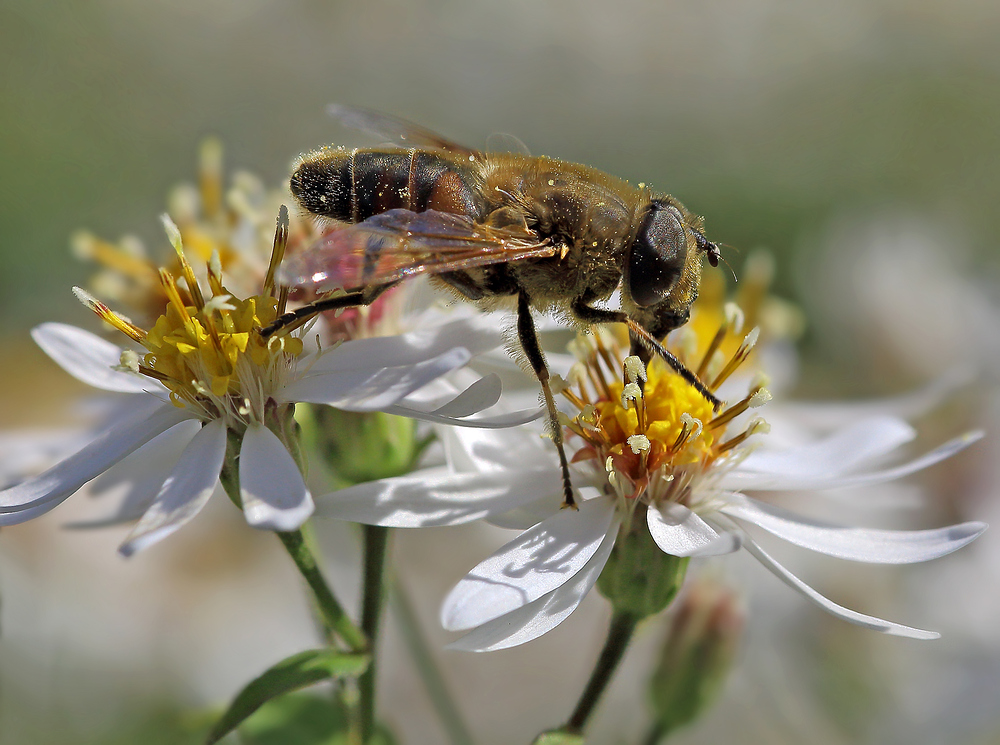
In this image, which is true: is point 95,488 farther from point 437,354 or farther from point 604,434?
point 604,434

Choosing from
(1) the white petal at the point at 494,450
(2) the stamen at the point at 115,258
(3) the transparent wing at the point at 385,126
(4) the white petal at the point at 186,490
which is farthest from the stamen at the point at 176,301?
(2) the stamen at the point at 115,258

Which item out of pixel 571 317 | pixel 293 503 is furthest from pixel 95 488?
pixel 571 317

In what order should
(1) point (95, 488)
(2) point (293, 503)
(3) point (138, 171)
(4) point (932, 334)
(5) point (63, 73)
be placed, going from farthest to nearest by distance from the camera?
1. (5) point (63, 73)
2. (3) point (138, 171)
3. (4) point (932, 334)
4. (1) point (95, 488)
5. (2) point (293, 503)

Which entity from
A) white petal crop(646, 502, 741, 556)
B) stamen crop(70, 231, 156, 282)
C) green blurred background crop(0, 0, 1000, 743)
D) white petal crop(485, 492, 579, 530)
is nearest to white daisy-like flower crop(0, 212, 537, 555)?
white petal crop(485, 492, 579, 530)

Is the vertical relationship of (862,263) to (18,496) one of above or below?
below

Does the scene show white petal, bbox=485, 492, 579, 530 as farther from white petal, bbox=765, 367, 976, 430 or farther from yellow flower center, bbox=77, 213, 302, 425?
white petal, bbox=765, 367, 976, 430

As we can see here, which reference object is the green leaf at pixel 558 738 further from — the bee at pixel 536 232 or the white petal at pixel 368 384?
the white petal at pixel 368 384
